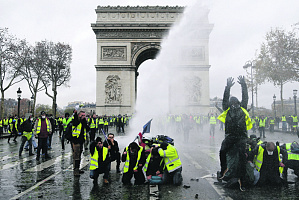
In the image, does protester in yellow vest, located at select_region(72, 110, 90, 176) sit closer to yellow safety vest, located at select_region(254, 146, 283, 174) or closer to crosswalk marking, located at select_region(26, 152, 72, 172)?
crosswalk marking, located at select_region(26, 152, 72, 172)

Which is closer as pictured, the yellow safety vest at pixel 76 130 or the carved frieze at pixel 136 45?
the yellow safety vest at pixel 76 130

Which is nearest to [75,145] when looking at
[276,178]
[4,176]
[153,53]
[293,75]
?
[4,176]

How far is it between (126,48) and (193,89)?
1090 cm

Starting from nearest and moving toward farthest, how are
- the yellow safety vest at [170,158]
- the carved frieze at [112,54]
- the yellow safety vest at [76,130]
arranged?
the yellow safety vest at [170,158] → the yellow safety vest at [76,130] → the carved frieze at [112,54]

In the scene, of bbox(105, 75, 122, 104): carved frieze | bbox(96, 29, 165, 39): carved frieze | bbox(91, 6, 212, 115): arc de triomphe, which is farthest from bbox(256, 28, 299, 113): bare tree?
bbox(105, 75, 122, 104): carved frieze

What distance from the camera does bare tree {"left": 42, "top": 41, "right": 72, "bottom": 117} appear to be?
125 feet

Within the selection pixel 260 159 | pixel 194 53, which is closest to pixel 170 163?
pixel 260 159

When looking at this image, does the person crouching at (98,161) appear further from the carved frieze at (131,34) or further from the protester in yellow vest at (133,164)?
the carved frieze at (131,34)

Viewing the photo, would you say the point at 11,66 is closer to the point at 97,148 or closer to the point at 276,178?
the point at 97,148

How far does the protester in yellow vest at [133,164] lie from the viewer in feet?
19.6

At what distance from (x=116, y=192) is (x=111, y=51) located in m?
32.1

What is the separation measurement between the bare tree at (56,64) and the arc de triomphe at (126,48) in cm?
682

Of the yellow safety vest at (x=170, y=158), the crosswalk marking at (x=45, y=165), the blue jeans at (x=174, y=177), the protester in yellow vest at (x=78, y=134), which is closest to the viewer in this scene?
the blue jeans at (x=174, y=177)

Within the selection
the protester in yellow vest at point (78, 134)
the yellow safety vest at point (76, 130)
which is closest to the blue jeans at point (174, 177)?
the protester in yellow vest at point (78, 134)
